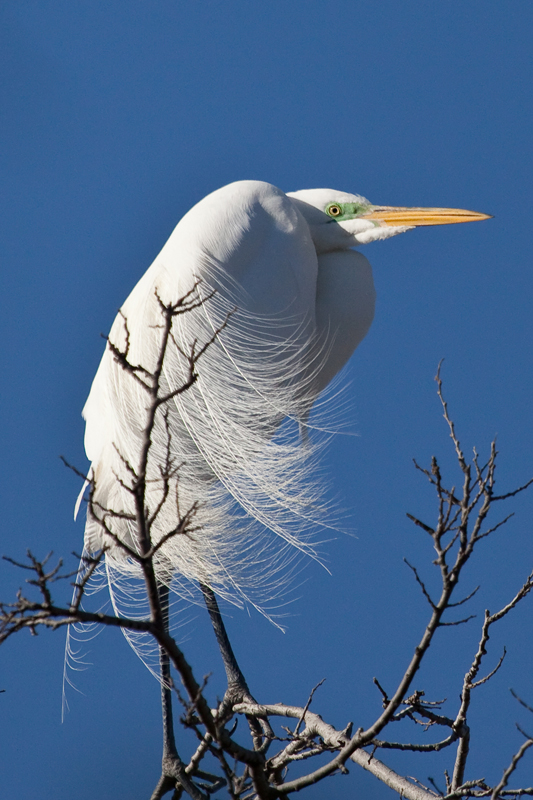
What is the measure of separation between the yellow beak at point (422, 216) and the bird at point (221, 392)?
0.40 m

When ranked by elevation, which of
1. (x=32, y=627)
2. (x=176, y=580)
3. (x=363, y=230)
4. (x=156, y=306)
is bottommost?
(x=32, y=627)

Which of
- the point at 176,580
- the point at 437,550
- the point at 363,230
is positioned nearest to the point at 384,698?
the point at 437,550

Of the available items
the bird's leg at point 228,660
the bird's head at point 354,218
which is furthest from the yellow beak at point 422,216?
the bird's leg at point 228,660

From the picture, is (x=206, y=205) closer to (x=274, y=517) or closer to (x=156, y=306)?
(x=156, y=306)

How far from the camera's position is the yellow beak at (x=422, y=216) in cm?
378

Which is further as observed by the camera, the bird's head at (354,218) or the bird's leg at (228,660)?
the bird's head at (354,218)

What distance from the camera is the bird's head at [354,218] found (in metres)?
3.73

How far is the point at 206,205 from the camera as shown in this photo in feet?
11.1

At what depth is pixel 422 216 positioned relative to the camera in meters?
3.81

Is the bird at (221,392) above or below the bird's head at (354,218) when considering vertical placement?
below

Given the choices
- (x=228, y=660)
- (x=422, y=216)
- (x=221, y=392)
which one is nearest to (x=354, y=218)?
(x=422, y=216)

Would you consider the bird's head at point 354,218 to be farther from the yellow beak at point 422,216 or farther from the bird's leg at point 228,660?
the bird's leg at point 228,660

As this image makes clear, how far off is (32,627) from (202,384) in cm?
173

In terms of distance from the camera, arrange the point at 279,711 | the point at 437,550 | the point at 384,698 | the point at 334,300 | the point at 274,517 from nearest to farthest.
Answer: the point at 437,550 < the point at 384,698 < the point at 279,711 < the point at 274,517 < the point at 334,300
